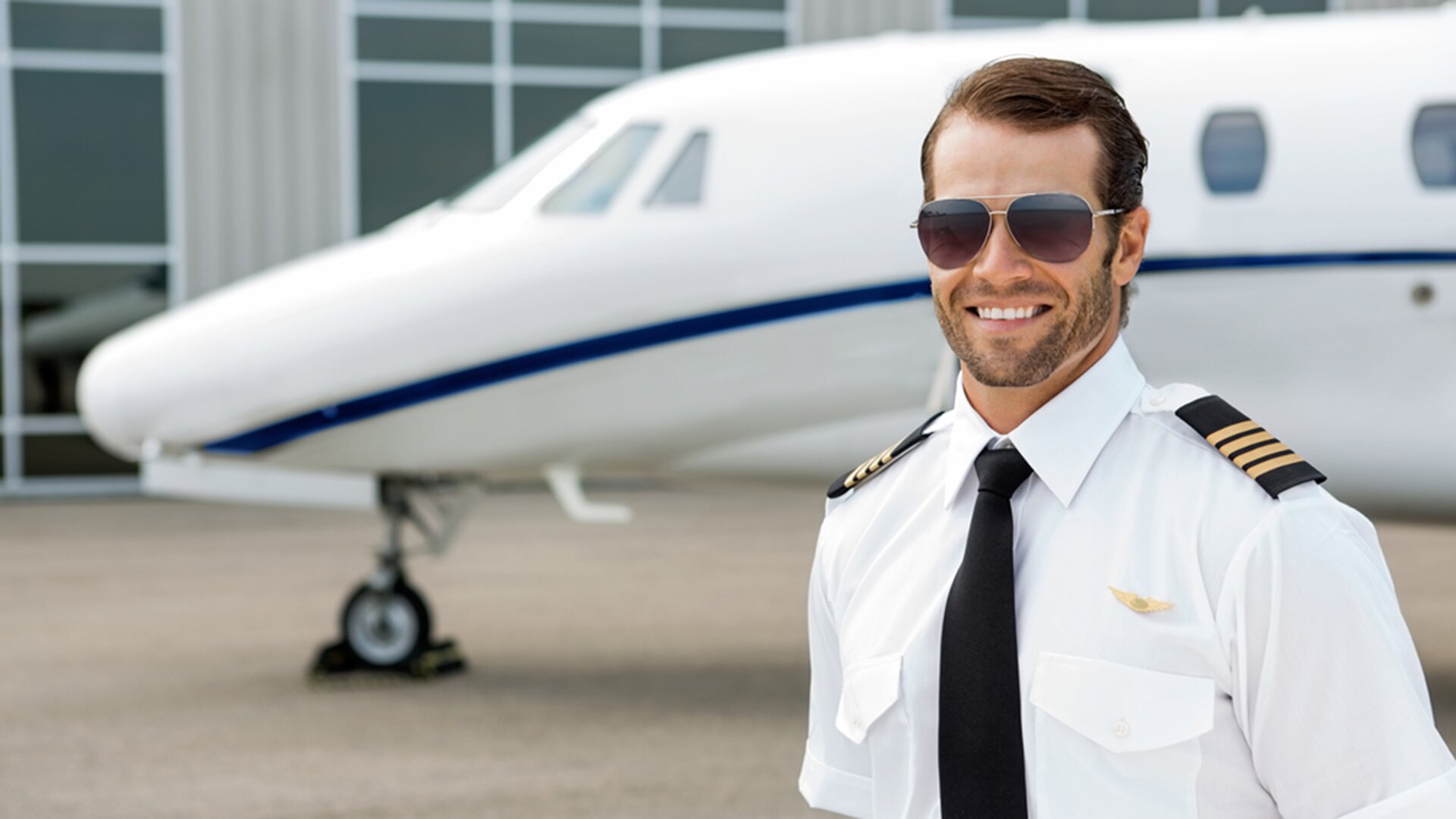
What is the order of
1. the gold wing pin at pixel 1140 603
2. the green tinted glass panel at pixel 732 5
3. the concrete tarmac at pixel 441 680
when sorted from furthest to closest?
the green tinted glass panel at pixel 732 5 < the concrete tarmac at pixel 441 680 < the gold wing pin at pixel 1140 603

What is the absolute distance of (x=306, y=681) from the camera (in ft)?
25.4

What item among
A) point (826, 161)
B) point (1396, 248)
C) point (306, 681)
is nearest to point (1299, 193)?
point (1396, 248)

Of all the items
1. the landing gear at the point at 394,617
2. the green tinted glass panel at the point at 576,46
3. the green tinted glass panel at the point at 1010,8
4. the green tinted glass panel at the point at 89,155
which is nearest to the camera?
the landing gear at the point at 394,617

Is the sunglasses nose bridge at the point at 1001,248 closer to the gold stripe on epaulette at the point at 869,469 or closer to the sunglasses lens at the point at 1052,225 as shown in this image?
the sunglasses lens at the point at 1052,225

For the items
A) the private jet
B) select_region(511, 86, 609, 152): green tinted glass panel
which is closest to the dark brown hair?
the private jet

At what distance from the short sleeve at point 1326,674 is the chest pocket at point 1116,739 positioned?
63 millimetres

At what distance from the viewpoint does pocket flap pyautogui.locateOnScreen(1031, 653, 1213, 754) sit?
5.10ft

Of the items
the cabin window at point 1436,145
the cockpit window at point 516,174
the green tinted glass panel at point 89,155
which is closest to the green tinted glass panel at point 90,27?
the green tinted glass panel at point 89,155

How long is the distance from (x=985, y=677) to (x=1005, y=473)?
217 millimetres

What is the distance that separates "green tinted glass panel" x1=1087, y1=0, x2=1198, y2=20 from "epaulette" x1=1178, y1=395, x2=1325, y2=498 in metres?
18.6

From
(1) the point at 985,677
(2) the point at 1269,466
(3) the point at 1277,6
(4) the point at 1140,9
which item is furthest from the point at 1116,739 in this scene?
(3) the point at 1277,6

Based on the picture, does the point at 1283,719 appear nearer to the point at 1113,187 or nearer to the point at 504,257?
the point at 1113,187

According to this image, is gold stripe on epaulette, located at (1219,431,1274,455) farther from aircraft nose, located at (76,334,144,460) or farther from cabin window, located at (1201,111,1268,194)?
aircraft nose, located at (76,334,144,460)

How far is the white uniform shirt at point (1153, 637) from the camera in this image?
4.89 feet
